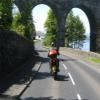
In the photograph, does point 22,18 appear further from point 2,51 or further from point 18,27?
point 2,51

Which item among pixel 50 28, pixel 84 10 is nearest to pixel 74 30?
pixel 50 28

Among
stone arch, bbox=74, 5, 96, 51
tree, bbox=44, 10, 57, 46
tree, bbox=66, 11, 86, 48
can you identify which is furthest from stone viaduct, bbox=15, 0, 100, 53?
tree, bbox=66, 11, 86, 48

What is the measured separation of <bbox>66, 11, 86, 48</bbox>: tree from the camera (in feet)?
506

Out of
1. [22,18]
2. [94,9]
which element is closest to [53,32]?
[94,9]

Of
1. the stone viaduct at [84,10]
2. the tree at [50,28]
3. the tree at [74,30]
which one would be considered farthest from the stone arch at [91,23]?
the tree at [74,30]

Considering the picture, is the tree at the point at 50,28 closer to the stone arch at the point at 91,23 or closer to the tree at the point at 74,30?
the tree at the point at 74,30

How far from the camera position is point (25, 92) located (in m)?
16.4

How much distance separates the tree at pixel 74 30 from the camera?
154 meters

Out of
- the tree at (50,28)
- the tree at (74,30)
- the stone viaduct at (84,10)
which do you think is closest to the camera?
the stone viaduct at (84,10)

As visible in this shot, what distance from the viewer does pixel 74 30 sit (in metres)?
158

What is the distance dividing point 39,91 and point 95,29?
226ft

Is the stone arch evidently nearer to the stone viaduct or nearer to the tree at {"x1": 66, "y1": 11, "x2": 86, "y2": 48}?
the stone viaduct

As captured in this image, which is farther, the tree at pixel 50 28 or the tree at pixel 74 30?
the tree at pixel 74 30

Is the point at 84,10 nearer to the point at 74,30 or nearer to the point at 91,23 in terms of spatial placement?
the point at 91,23
